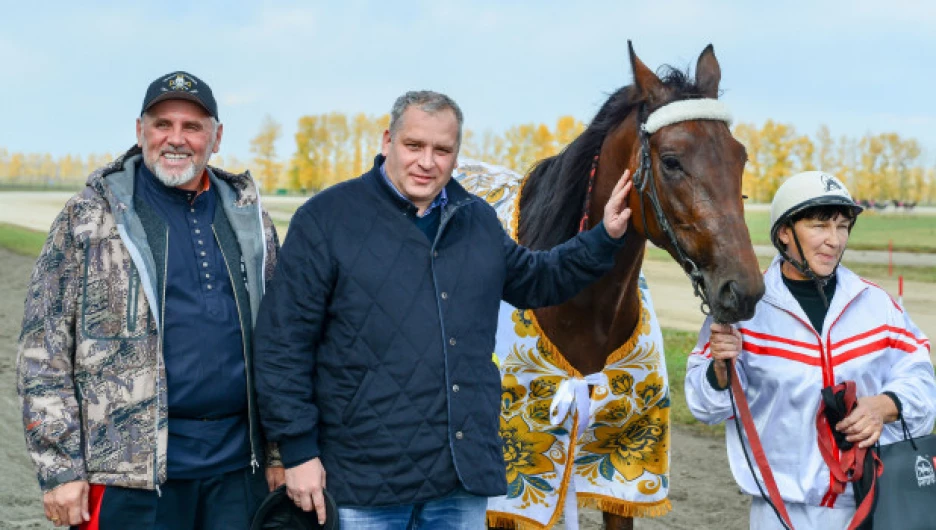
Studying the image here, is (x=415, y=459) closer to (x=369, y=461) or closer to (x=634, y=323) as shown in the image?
(x=369, y=461)

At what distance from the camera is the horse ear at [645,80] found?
2.76 metres

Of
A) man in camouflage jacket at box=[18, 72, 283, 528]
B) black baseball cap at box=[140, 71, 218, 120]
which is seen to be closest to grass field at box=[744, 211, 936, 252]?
black baseball cap at box=[140, 71, 218, 120]

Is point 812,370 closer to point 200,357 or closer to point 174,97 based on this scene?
point 200,357

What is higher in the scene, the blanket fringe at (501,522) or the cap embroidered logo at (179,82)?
the cap embroidered logo at (179,82)

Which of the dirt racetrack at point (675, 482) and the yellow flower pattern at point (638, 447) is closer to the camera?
the yellow flower pattern at point (638, 447)

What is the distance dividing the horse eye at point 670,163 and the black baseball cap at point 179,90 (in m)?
1.35

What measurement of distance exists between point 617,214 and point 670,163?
230 millimetres

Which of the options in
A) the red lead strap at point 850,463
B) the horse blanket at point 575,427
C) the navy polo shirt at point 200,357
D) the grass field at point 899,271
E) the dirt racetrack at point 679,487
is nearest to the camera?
the navy polo shirt at point 200,357

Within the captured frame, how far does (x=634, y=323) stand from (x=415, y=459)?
137 cm

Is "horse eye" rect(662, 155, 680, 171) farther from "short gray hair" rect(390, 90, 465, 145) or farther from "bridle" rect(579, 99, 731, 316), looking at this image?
"short gray hair" rect(390, 90, 465, 145)

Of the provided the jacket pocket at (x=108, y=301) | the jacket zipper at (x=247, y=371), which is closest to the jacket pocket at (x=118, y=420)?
the jacket pocket at (x=108, y=301)

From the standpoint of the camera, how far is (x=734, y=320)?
2.40 m

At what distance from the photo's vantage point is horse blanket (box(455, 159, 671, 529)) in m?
3.26

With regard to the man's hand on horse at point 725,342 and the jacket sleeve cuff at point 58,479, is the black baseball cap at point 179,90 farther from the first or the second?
the man's hand on horse at point 725,342
